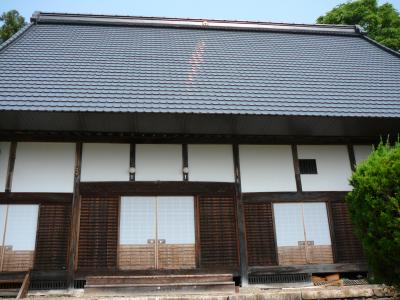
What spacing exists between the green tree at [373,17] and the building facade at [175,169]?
9942 millimetres

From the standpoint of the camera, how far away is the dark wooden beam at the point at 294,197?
7715 mm

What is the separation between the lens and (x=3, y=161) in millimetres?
7324

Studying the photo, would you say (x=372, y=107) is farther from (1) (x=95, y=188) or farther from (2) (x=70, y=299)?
(2) (x=70, y=299)

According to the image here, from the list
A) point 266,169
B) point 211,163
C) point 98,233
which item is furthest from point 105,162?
point 266,169

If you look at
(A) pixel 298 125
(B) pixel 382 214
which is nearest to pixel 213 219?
(A) pixel 298 125

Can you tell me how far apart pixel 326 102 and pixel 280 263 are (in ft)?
11.9

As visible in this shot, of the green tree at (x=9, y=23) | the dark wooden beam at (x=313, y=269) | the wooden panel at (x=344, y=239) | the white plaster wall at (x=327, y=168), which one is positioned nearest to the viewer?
the dark wooden beam at (x=313, y=269)

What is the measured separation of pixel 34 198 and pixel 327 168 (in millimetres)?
6321

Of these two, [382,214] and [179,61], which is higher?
[179,61]

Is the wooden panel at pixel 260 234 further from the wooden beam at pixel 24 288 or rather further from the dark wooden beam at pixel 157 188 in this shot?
the wooden beam at pixel 24 288

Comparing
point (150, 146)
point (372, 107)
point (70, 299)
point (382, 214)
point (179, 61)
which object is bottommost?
point (70, 299)

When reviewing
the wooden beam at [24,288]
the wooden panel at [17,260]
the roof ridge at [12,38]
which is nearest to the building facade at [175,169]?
the wooden panel at [17,260]

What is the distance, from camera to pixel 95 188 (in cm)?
732

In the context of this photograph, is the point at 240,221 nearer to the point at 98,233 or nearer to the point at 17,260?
the point at 98,233
